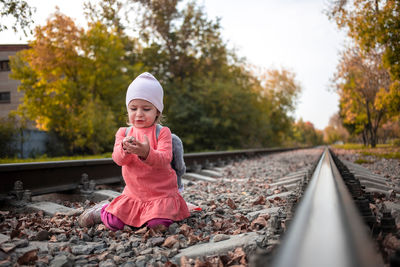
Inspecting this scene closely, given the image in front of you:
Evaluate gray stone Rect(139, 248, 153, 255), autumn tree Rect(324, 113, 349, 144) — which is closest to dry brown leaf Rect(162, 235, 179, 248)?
gray stone Rect(139, 248, 153, 255)

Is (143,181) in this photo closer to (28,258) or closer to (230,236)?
(230,236)

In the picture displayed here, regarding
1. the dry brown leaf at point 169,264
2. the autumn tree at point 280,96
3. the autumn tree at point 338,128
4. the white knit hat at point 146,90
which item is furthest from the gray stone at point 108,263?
the autumn tree at point 338,128

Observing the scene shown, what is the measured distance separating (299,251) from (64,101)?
14.0 meters

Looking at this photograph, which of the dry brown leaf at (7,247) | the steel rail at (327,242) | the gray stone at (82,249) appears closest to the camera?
the steel rail at (327,242)

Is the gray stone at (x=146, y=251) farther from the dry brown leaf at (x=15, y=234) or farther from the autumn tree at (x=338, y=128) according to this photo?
the autumn tree at (x=338, y=128)

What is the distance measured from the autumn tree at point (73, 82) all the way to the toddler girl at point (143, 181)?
9.51 m

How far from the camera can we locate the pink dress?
2.41 meters

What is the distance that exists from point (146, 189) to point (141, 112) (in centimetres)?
62

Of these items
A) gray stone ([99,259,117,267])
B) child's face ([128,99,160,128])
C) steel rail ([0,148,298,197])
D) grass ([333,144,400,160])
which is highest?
child's face ([128,99,160,128])

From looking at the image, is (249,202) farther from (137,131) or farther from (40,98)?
(40,98)

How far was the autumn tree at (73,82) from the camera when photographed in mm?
11828

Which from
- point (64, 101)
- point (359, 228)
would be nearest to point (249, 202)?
point (359, 228)

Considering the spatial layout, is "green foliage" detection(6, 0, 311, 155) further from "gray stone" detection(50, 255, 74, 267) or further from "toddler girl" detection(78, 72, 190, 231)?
"gray stone" detection(50, 255, 74, 267)

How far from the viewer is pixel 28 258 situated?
175 cm
